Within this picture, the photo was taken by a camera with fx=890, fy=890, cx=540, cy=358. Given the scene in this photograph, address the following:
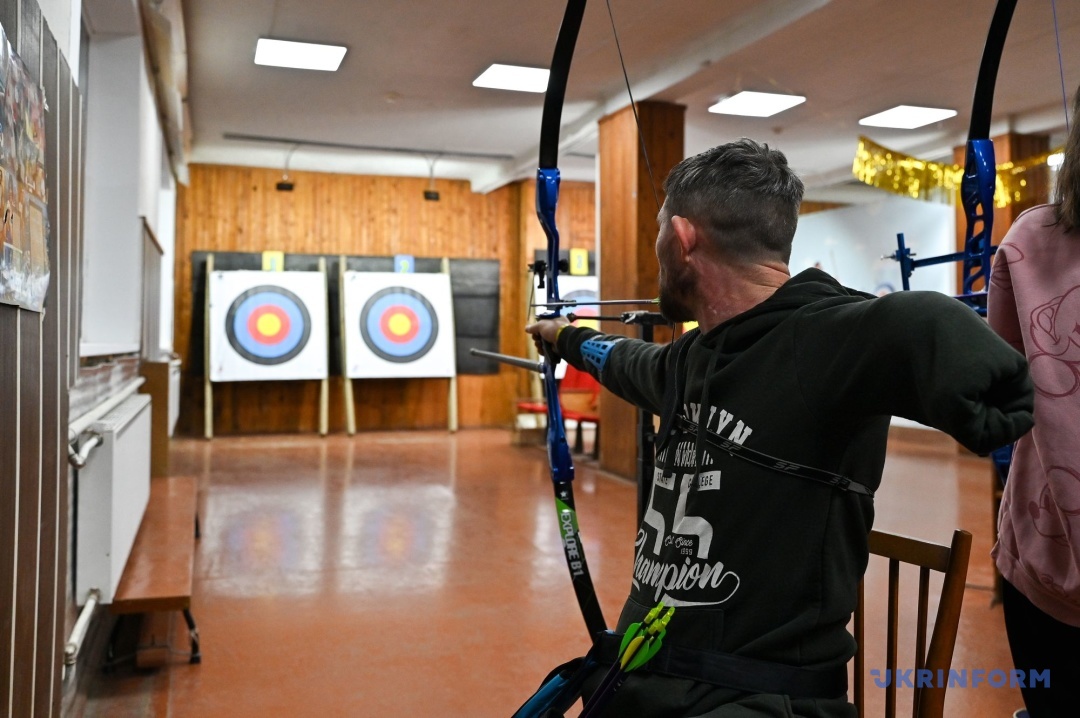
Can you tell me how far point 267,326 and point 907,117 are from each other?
4865 millimetres

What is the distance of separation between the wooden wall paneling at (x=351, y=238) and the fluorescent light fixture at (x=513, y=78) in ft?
10.0

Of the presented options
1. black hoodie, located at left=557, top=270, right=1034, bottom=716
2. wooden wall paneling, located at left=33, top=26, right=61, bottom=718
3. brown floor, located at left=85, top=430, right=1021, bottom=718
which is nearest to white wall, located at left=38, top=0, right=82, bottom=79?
wooden wall paneling, located at left=33, top=26, right=61, bottom=718

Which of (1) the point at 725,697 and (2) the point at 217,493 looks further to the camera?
(2) the point at 217,493

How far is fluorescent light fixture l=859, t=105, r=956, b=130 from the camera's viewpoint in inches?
188

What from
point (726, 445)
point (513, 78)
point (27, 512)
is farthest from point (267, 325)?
point (726, 445)

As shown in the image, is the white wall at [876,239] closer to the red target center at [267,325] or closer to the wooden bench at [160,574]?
the wooden bench at [160,574]

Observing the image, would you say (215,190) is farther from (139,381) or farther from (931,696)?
(931,696)

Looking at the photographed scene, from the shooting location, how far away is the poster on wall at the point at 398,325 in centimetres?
730

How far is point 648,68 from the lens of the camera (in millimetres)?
4398

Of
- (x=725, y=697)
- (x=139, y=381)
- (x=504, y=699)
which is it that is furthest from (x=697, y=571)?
(x=139, y=381)

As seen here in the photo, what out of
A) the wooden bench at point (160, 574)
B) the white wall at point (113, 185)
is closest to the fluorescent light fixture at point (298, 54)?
the white wall at point (113, 185)

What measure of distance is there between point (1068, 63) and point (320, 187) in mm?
5494

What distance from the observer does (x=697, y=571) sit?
0.80 m

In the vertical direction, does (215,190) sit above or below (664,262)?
above
